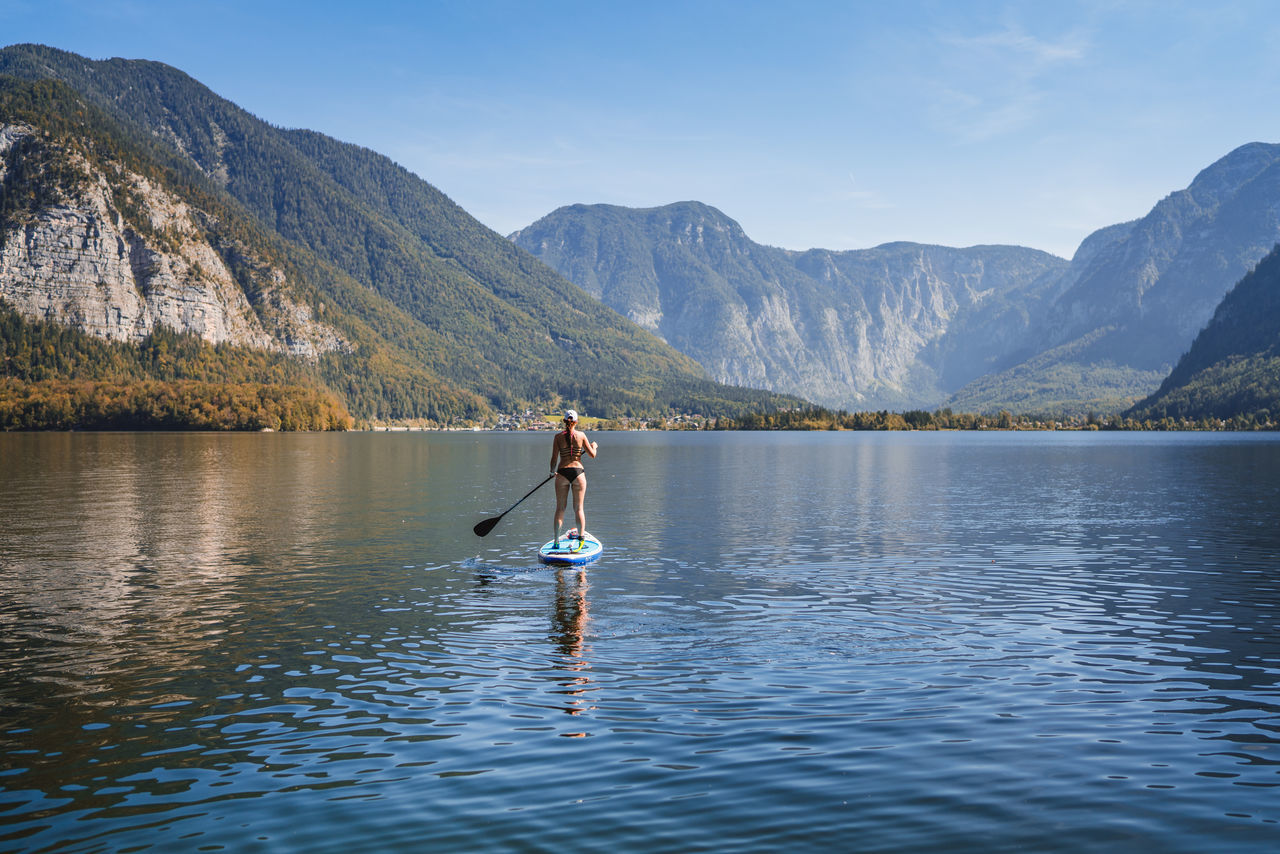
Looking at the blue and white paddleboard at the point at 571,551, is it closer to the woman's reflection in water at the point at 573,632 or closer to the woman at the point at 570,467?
the woman at the point at 570,467

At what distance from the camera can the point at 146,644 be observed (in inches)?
851

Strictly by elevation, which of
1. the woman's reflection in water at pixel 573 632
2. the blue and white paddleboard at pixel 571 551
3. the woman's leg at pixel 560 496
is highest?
the woman's leg at pixel 560 496

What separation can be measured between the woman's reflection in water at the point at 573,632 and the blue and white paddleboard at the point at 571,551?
505 mm

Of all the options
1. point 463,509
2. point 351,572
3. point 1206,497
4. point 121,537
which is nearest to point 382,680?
point 351,572

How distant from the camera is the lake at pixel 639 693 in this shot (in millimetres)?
11906

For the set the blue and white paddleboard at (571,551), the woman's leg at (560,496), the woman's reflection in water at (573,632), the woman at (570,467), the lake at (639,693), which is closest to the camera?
the lake at (639,693)

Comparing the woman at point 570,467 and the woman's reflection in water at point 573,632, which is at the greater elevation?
the woman at point 570,467

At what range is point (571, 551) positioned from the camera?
33656 millimetres

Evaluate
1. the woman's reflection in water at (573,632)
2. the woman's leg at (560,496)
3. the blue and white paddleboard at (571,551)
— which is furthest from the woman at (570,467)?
the woman's reflection in water at (573,632)

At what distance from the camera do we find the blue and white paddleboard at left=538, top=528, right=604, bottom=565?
33.3 meters

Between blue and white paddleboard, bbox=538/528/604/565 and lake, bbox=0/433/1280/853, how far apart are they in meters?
0.54

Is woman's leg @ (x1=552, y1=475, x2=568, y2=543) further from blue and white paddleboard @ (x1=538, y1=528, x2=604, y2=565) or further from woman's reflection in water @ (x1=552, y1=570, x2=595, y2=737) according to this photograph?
woman's reflection in water @ (x1=552, y1=570, x2=595, y2=737)

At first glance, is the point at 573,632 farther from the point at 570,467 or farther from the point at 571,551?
the point at 570,467

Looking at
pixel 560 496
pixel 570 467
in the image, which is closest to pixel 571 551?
pixel 560 496
